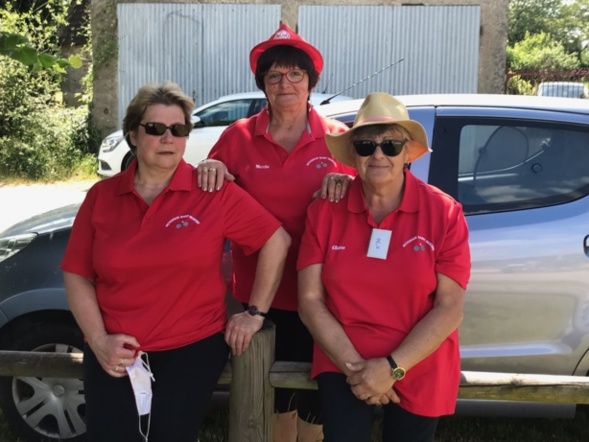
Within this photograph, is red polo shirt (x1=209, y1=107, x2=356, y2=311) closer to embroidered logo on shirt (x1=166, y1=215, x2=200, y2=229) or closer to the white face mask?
embroidered logo on shirt (x1=166, y1=215, x2=200, y2=229)

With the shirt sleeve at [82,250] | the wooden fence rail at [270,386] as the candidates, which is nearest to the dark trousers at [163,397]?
the wooden fence rail at [270,386]

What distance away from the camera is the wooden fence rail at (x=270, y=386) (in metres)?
2.69

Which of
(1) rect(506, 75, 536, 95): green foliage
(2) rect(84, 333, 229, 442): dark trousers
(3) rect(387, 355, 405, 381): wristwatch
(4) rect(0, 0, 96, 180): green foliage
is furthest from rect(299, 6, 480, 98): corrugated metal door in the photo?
(3) rect(387, 355, 405, 381): wristwatch

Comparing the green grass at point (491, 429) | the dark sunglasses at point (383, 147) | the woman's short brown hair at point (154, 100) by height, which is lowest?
the green grass at point (491, 429)

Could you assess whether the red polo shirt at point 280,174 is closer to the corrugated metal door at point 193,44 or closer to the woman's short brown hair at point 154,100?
the woman's short brown hair at point 154,100

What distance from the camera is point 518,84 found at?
18547 millimetres

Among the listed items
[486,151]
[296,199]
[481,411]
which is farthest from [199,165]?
[481,411]

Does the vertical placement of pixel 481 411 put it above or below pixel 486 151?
below

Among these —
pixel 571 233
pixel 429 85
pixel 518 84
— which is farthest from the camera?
pixel 518 84

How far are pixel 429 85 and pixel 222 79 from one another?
15.7ft

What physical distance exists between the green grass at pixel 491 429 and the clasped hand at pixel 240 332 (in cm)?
150

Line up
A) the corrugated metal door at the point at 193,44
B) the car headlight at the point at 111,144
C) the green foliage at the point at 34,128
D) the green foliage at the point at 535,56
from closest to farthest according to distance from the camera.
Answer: the car headlight at the point at 111,144
the green foliage at the point at 34,128
the corrugated metal door at the point at 193,44
the green foliage at the point at 535,56

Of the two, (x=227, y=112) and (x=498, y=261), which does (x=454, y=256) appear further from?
(x=227, y=112)

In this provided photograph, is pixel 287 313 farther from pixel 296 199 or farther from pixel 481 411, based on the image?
pixel 481 411
